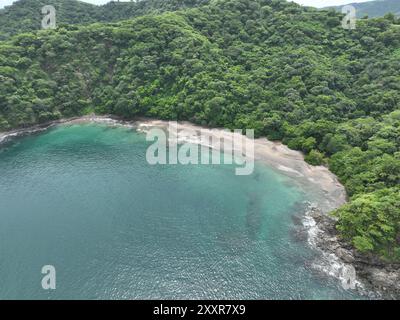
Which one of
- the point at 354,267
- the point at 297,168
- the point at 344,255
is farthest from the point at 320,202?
the point at 354,267

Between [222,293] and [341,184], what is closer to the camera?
[222,293]

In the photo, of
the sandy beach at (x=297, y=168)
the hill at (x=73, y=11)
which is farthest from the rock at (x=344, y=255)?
the hill at (x=73, y=11)

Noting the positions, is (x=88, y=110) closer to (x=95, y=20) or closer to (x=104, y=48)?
(x=104, y=48)

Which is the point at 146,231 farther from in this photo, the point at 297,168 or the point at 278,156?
the point at 278,156

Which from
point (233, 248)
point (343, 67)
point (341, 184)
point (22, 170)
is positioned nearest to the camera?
point (233, 248)

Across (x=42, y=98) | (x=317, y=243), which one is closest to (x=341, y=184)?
(x=317, y=243)

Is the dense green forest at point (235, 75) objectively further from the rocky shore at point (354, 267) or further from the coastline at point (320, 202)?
the rocky shore at point (354, 267)
